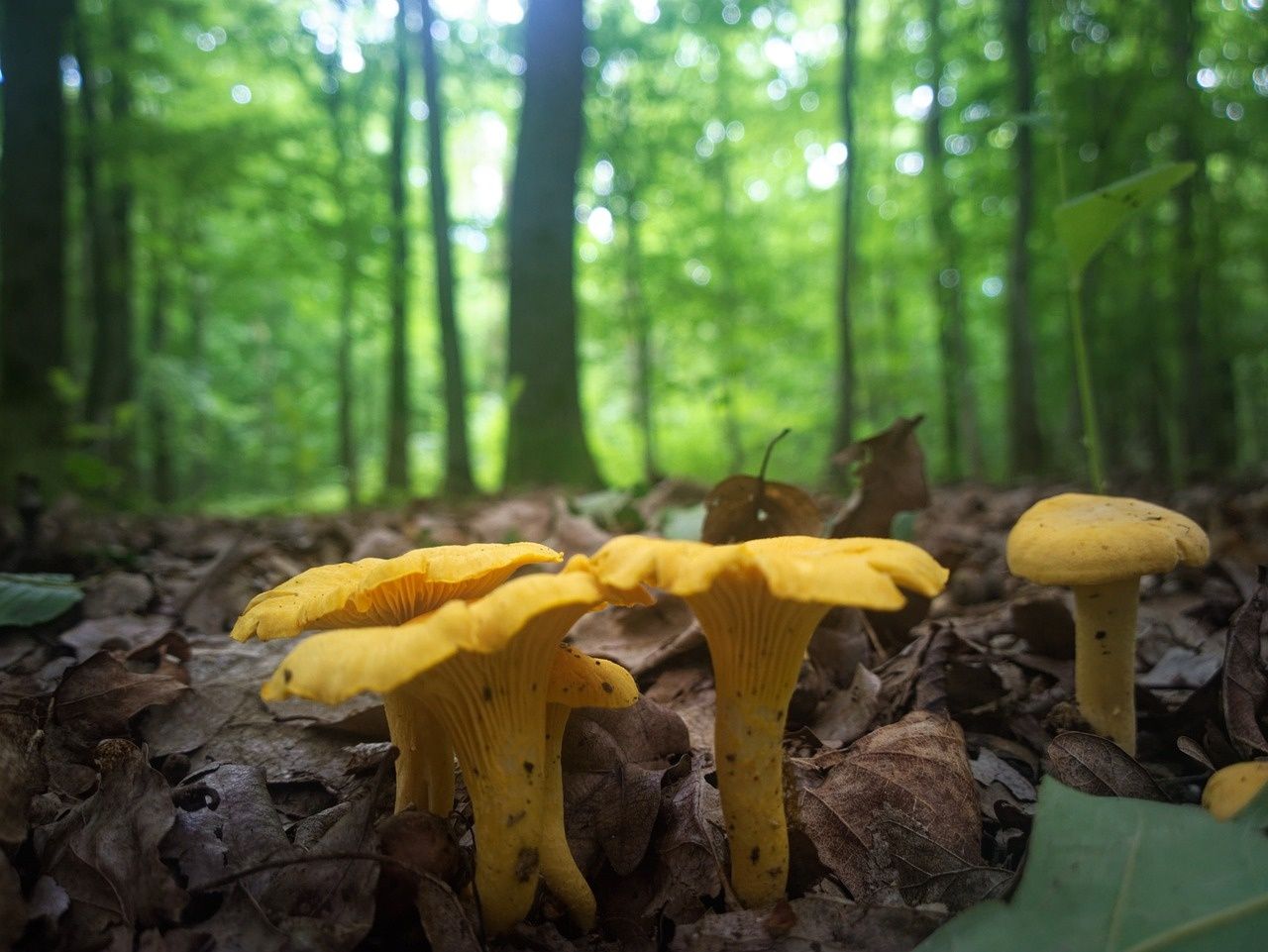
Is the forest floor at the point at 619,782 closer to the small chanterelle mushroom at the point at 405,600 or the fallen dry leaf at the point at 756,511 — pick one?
the small chanterelle mushroom at the point at 405,600

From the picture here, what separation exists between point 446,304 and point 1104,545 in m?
8.40

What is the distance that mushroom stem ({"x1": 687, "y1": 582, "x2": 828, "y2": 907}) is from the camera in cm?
121

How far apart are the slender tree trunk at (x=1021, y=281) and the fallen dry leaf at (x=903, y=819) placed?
18.8 feet

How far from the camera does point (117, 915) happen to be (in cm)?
112

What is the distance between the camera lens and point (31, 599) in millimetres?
2090

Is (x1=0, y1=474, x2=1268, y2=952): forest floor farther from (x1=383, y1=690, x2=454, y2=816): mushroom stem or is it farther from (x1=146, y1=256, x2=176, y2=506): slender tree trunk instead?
(x1=146, y1=256, x2=176, y2=506): slender tree trunk

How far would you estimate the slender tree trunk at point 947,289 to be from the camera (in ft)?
30.7

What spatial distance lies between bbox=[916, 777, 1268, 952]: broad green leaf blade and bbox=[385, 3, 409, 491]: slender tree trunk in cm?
1097

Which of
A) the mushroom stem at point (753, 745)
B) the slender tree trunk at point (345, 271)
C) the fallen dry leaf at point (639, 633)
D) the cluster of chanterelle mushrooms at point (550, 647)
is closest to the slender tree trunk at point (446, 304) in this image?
the slender tree trunk at point (345, 271)

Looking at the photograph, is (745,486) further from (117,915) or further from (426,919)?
(117,915)

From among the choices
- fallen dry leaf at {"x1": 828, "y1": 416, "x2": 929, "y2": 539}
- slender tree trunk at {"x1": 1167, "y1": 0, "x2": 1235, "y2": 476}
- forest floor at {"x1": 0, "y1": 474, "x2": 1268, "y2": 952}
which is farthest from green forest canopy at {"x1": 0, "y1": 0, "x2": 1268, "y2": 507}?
forest floor at {"x1": 0, "y1": 474, "x2": 1268, "y2": 952}

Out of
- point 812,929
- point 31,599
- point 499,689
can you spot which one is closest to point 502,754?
point 499,689

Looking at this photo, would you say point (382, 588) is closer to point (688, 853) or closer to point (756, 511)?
point (688, 853)

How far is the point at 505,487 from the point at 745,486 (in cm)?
526
